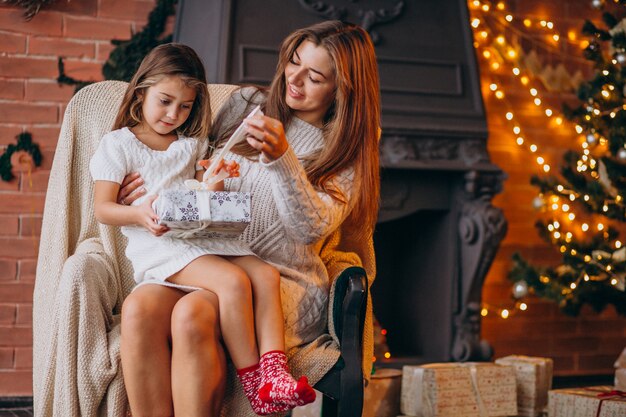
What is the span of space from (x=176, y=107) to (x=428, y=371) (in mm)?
1397

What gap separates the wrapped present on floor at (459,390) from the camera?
2.90 meters

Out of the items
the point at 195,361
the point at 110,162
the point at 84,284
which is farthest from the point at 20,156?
the point at 195,361

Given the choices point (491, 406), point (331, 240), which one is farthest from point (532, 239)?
point (331, 240)

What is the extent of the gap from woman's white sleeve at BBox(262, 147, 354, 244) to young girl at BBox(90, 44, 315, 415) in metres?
0.10

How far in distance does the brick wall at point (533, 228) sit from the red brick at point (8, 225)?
1.93m

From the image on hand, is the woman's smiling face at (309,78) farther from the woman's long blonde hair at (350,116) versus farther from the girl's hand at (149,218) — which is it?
the girl's hand at (149,218)

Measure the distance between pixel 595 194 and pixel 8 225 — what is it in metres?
2.17

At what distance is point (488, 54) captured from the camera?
3.76 metres

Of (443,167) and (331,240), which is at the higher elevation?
(443,167)

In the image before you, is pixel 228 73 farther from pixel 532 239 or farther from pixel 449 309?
pixel 532 239

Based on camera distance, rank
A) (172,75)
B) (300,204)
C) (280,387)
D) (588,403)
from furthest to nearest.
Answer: (588,403) → (172,75) → (300,204) → (280,387)

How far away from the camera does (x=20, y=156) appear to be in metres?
3.18

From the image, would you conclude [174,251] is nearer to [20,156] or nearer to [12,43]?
[20,156]

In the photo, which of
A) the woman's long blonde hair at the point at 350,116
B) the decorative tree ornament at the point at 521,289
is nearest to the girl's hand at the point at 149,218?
the woman's long blonde hair at the point at 350,116
